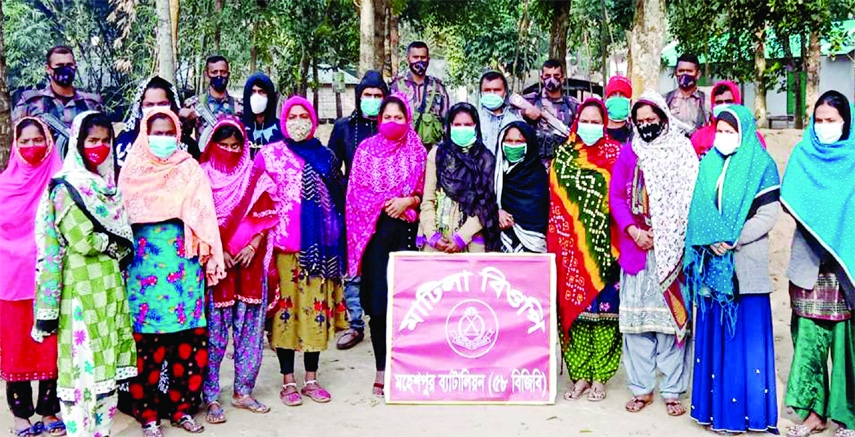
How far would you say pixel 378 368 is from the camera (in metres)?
5.29

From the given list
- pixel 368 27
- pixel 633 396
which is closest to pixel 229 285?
pixel 633 396

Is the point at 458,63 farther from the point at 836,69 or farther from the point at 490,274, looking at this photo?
the point at 490,274

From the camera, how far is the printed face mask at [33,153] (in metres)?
4.44

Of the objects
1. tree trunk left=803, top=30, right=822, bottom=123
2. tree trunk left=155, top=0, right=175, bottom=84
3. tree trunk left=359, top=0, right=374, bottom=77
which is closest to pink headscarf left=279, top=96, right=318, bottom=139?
tree trunk left=155, top=0, right=175, bottom=84

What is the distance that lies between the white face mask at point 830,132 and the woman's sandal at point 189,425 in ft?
11.8

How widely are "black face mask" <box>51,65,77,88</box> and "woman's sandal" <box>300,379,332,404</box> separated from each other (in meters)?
2.56

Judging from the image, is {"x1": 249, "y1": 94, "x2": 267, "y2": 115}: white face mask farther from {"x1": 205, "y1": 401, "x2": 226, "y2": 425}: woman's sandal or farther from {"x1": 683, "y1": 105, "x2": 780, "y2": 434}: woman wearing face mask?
{"x1": 683, "y1": 105, "x2": 780, "y2": 434}: woman wearing face mask

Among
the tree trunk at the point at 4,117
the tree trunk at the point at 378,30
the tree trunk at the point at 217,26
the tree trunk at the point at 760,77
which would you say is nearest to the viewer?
the tree trunk at the point at 4,117

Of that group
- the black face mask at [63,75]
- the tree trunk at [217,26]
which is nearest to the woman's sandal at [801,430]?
the black face mask at [63,75]

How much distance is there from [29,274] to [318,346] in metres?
1.62

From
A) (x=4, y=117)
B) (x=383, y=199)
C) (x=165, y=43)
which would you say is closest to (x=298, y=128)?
(x=383, y=199)

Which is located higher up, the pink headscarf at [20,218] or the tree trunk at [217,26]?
the tree trunk at [217,26]

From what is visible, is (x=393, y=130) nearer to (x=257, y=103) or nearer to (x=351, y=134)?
(x=351, y=134)

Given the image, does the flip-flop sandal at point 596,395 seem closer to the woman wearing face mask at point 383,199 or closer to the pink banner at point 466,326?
the pink banner at point 466,326
